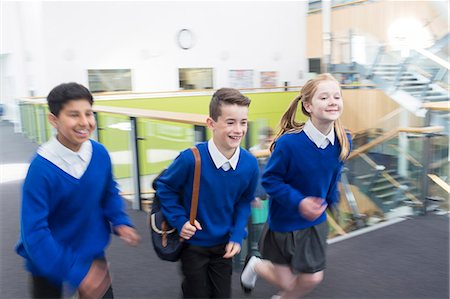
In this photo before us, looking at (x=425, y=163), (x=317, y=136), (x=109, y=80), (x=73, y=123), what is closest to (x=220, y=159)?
(x=317, y=136)

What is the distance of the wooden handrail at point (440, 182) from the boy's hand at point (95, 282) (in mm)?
4021

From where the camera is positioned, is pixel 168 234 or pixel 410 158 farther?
pixel 410 158

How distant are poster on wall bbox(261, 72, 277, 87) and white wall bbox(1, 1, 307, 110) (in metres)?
0.17

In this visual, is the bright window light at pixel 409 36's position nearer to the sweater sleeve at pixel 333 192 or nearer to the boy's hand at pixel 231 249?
the sweater sleeve at pixel 333 192

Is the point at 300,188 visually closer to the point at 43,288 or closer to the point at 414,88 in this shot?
the point at 43,288

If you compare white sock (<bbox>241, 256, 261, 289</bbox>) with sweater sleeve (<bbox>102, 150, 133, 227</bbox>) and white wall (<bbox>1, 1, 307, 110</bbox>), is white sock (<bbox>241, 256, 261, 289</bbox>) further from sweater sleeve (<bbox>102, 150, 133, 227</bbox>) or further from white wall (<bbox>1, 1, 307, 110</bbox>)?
white wall (<bbox>1, 1, 307, 110</bbox>)

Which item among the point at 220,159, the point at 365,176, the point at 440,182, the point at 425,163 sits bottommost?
the point at 365,176

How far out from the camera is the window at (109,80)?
35.1 ft

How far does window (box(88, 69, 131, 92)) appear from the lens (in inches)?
421

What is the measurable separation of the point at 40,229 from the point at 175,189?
60 cm

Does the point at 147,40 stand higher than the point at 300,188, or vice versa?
the point at 147,40

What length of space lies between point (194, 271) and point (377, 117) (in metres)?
10.4

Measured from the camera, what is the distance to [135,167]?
4.49 m

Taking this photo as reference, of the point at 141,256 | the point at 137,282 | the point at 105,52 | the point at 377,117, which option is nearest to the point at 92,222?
the point at 137,282
